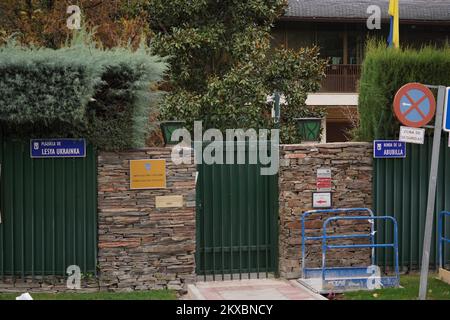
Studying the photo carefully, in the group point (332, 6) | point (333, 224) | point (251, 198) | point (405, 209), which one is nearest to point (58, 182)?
point (251, 198)

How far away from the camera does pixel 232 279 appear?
9.22m

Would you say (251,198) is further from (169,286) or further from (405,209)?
(405,209)

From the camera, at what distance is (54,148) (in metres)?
8.49

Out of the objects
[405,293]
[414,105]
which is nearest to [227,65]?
[414,105]

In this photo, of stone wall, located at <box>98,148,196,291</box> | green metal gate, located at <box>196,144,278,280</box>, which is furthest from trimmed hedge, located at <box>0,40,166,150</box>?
green metal gate, located at <box>196,144,278,280</box>

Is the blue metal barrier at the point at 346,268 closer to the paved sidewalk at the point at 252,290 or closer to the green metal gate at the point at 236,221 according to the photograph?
the paved sidewalk at the point at 252,290

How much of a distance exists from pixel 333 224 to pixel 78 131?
411 cm

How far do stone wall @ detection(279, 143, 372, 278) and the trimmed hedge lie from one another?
2.36 metres

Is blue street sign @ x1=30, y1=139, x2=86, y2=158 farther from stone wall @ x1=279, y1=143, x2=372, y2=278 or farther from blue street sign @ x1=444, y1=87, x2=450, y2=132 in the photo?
blue street sign @ x1=444, y1=87, x2=450, y2=132

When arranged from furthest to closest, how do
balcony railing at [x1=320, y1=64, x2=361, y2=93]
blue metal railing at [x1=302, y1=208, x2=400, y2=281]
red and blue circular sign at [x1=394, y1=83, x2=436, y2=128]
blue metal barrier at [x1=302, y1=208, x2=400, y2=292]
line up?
balcony railing at [x1=320, y1=64, x2=361, y2=93]
blue metal railing at [x1=302, y1=208, x2=400, y2=281]
blue metal barrier at [x1=302, y1=208, x2=400, y2=292]
red and blue circular sign at [x1=394, y1=83, x2=436, y2=128]

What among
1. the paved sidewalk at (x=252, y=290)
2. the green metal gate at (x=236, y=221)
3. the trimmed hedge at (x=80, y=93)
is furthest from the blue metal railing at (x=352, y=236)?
the trimmed hedge at (x=80, y=93)

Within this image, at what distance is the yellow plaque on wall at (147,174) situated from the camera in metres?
8.74

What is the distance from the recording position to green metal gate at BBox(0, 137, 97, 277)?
8.52 metres

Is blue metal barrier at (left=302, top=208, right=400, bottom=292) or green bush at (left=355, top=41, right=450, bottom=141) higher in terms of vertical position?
green bush at (left=355, top=41, right=450, bottom=141)
